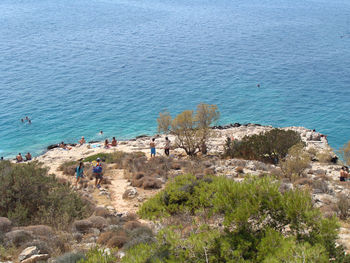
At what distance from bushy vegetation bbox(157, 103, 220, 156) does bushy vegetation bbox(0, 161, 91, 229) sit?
12323 mm

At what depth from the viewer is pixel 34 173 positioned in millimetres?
12570

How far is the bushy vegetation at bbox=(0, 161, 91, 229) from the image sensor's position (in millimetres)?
10859

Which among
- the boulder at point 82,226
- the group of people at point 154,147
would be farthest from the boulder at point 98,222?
the group of people at point 154,147

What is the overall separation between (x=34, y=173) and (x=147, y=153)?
44.5 feet

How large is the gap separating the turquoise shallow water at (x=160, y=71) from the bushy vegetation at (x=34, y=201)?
81.3 ft

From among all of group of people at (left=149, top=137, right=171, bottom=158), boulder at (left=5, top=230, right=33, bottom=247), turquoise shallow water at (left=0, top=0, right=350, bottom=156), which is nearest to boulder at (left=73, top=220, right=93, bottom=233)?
boulder at (left=5, top=230, right=33, bottom=247)

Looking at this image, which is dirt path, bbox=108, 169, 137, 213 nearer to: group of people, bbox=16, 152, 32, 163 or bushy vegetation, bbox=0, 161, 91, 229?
bushy vegetation, bbox=0, 161, 91, 229

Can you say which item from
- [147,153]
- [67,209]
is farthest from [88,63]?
[67,209]

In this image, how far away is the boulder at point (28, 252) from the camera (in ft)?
26.4

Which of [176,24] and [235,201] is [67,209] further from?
[176,24]

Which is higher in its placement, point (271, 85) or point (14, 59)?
point (14, 59)

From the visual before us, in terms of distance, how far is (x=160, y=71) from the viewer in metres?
57.8

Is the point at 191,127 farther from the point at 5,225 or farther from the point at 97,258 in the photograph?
the point at 97,258

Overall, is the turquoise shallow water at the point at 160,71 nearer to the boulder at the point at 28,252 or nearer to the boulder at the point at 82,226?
the boulder at the point at 82,226
